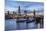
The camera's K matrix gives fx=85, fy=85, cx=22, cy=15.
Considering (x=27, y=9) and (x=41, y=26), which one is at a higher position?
(x=27, y=9)

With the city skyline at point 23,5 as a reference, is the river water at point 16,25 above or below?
below

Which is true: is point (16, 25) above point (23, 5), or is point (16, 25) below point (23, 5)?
below

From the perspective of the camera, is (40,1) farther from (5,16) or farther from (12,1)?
(5,16)

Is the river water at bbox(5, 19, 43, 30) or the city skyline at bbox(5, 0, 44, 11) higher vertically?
the city skyline at bbox(5, 0, 44, 11)

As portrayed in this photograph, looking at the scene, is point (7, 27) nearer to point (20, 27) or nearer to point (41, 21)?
point (20, 27)

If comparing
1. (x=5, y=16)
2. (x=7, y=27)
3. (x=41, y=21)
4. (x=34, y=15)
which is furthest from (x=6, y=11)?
(x=41, y=21)

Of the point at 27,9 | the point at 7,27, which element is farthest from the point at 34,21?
the point at 7,27

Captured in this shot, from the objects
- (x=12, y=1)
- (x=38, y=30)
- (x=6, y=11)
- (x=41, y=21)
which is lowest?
(x=38, y=30)

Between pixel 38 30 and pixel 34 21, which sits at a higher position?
pixel 34 21
